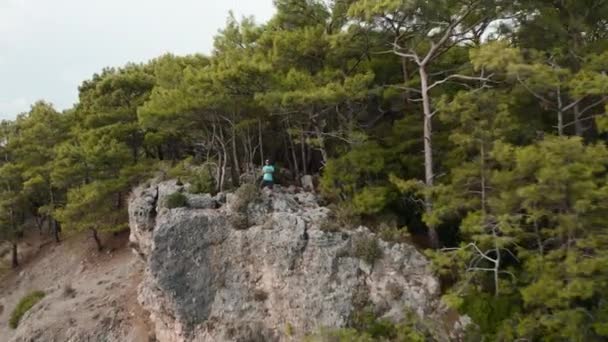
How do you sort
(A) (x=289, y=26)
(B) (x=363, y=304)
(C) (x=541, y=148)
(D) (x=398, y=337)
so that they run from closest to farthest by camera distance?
(C) (x=541, y=148)
(D) (x=398, y=337)
(B) (x=363, y=304)
(A) (x=289, y=26)

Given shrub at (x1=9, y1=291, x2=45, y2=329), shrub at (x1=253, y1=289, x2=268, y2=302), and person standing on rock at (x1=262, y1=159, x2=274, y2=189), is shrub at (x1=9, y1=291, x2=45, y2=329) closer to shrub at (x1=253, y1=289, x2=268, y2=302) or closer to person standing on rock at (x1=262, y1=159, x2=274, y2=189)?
shrub at (x1=253, y1=289, x2=268, y2=302)

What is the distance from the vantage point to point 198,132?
19.7 m

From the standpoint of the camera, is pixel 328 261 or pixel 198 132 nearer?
pixel 328 261

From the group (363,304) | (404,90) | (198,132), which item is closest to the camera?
(363,304)

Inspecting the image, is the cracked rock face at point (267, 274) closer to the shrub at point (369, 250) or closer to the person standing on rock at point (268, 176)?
the shrub at point (369, 250)

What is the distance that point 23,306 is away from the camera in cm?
2242

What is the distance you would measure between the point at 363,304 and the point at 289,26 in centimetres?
1067

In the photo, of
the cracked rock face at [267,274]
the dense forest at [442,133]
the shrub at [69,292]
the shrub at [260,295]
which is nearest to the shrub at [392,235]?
the cracked rock face at [267,274]

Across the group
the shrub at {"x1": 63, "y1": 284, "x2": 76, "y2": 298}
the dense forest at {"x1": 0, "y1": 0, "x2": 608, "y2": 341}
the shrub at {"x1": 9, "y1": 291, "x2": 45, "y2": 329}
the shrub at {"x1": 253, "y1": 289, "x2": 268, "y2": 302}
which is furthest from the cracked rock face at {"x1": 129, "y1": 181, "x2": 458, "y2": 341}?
the shrub at {"x1": 9, "y1": 291, "x2": 45, "y2": 329}

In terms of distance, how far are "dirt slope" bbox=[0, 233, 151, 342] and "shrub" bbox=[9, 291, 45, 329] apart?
1.21ft

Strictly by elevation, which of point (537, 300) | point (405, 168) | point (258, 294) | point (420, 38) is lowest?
point (258, 294)

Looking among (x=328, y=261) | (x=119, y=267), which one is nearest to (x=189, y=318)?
(x=328, y=261)

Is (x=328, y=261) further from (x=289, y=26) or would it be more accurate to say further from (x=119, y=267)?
(x=119, y=267)

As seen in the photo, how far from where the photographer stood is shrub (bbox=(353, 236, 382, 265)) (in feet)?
43.9
